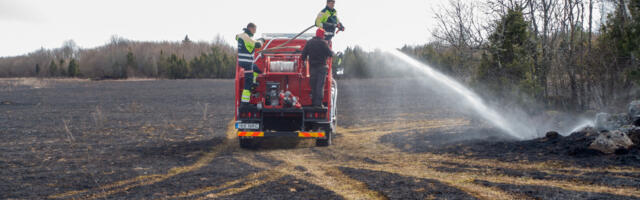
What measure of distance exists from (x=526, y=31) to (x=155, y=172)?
11504 millimetres

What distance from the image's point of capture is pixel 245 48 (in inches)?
396

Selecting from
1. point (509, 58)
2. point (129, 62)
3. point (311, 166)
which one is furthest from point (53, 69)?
point (311, 166)

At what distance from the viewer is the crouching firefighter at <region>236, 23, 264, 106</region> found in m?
10.0

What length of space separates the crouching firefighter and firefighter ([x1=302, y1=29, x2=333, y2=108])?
1.07m

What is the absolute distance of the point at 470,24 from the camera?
17078 mm

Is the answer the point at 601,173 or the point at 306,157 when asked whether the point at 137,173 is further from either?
the point at 601,173

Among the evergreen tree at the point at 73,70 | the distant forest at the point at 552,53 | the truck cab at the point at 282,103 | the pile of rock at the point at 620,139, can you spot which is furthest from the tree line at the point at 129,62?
the pile of rock at the point at 620,139

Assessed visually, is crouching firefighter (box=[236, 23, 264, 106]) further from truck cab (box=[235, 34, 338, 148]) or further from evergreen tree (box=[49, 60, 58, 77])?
evergreen tree (box=[49, 60, 58, 77])

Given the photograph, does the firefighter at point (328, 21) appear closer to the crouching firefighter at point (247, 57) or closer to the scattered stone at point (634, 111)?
the crouching firefighter at point (247, 57)

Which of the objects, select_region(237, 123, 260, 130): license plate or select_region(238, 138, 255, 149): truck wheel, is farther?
select_region(238, 138, 255, 149): truck wheel

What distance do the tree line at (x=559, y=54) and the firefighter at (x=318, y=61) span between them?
6453 mm

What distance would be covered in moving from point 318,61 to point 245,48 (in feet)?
5.03

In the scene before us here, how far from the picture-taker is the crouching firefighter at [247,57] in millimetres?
10000

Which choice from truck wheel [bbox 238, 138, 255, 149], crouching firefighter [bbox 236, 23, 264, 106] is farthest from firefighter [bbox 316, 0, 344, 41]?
truck wheel [bbox 238, 138, 255, 149]
